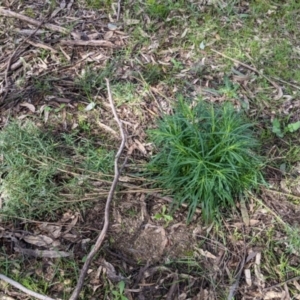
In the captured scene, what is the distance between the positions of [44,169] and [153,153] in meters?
0.64

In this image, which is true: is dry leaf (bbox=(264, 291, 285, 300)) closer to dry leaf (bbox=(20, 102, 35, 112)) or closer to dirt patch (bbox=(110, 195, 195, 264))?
dirt patch (bbox=(110, 195, 195, 264))

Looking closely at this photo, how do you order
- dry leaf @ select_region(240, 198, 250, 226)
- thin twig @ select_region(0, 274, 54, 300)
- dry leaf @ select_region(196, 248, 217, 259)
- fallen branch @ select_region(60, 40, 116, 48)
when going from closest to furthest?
1. thin twig @ select_region(0, 274, 54, 300)
2. dry leaf @ select_region(196, 248, 217, 259)
3. dry leaf @ select_region(240, 198, 250, 226)
4. fallen branch @ select_region(60, 40, 116, 48)

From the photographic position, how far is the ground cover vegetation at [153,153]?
7.57ft

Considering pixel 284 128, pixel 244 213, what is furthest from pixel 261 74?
pixel 244 213

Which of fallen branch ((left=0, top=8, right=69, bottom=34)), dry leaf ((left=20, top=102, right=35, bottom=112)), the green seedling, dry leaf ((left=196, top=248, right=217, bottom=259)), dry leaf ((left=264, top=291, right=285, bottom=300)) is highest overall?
fallen branch ((left=0, top=8, right=69, bottom=34))

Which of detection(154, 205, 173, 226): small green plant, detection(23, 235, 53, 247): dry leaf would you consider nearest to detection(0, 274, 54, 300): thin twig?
detection(23, 235, 53, 247): dry leaf

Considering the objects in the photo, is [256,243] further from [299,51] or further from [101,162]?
[299,51]

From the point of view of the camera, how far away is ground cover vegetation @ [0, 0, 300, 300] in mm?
2307

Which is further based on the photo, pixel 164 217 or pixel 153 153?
pixel 153 153

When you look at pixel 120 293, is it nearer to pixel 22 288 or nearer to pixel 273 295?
pixel 22 288

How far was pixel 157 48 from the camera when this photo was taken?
334 cm

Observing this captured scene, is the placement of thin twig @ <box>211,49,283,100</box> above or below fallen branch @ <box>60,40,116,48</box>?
below

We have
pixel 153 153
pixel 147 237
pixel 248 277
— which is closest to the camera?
pixel 248 277

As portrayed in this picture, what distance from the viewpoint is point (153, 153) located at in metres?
2.72
